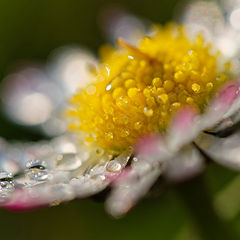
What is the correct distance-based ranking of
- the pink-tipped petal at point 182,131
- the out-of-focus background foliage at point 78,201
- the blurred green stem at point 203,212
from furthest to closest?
the out-of-focus background foliage at point 78,201
the blurred green stem at point 203,212
the pink-tipped petal at point 182,131

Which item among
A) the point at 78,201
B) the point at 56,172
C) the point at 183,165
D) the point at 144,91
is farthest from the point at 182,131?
the point at 78,201

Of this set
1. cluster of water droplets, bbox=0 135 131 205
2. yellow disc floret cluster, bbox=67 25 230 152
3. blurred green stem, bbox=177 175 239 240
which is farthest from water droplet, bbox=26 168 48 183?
blurred green stem, bbox=177 175 239 240

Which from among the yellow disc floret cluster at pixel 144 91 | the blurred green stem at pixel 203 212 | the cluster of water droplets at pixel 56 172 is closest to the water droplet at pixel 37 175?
the cluster of water droplets at pixel 56 172

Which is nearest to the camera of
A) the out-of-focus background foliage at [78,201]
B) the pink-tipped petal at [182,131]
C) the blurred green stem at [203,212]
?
the pink-tipped petal at [182,131]

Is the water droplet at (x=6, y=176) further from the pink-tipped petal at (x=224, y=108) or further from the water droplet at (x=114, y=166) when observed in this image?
the pink-tipped petal at (x=224, y=108)

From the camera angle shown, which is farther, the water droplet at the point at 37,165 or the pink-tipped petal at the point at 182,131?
the water droplet at the point at 37,165

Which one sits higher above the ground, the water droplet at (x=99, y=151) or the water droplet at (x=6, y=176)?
the water droplet at (x=99, y=151)

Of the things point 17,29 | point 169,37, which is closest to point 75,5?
point 17,29
